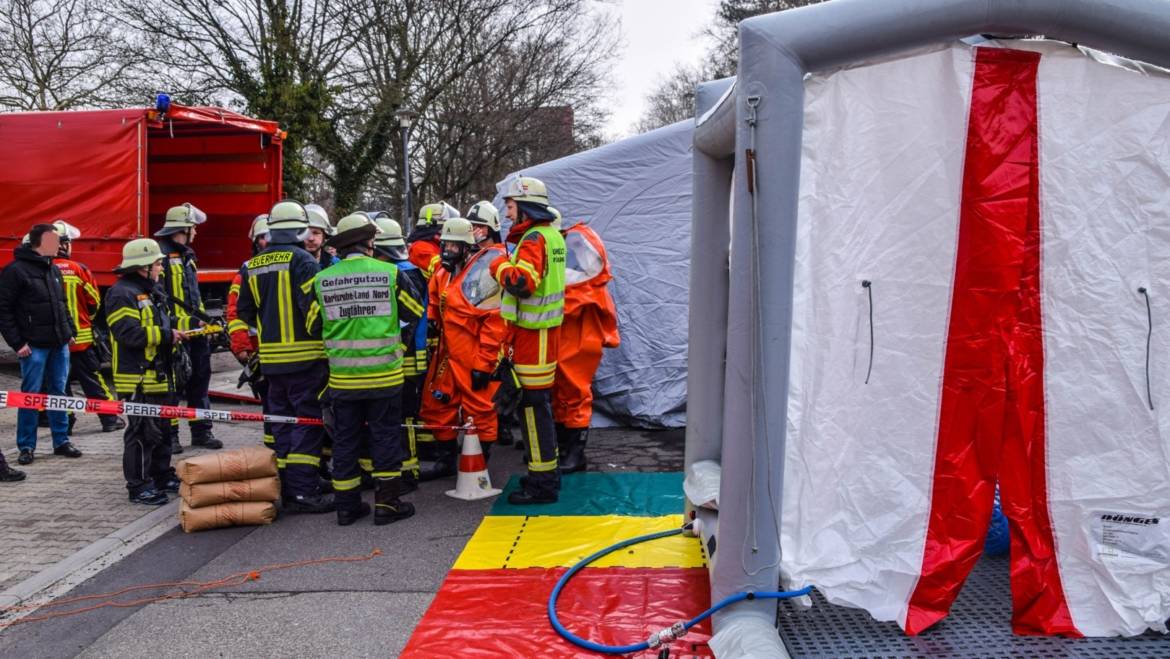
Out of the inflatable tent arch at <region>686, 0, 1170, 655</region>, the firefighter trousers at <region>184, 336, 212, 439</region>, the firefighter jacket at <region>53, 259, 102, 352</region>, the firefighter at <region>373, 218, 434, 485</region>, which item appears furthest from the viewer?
the firefighter jacket at <region>53, 259, 102, 352</region>

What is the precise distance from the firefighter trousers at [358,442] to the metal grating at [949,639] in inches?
109

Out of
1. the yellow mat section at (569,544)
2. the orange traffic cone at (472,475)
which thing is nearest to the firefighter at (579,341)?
the orange traffic cone at (472,475)

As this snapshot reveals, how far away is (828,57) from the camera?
3.16 metres

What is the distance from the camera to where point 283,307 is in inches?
221

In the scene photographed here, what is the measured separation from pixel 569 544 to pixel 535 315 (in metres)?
1.53

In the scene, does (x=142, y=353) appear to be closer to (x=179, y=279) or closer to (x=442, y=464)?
(x=179, y=279)

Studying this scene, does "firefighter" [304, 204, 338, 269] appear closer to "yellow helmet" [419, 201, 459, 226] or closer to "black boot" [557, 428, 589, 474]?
"yellow helmet" [419, 201, 459, 226]

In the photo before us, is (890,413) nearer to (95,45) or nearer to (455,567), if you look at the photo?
(455,567)

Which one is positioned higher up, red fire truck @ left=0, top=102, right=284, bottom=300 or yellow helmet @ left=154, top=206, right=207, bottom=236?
red fire truck @ left=0, top=102, right=284, bottom=300

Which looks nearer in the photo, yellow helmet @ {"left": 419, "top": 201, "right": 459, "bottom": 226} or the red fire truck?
yellow helmet @ {"left": 419, "top": 201, "right": 459, "bottom": 226}

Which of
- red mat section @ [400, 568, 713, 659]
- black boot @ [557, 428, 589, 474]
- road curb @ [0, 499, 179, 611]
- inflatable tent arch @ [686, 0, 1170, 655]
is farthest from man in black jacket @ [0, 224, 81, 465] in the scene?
inflatable tent arch @ [686, 0, 1170, 655]

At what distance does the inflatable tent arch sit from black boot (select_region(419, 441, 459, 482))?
3.51 m

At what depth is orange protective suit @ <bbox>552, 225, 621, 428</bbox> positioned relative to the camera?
650cm

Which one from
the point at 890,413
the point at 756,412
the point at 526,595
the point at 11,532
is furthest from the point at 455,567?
the point at 11,532
